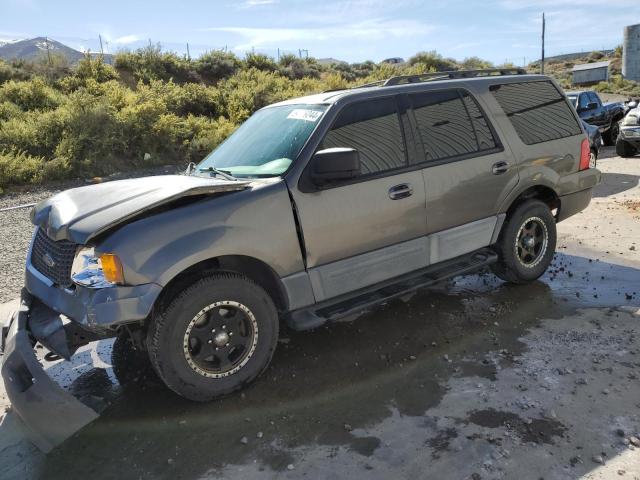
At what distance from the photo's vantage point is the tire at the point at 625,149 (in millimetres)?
13573

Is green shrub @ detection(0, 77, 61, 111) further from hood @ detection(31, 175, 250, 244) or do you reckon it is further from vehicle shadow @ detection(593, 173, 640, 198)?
vehicle shadow @ detection(593, 173, 640, 198)

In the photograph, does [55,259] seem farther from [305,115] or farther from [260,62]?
[260,62]

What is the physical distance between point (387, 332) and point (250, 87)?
18638 mm

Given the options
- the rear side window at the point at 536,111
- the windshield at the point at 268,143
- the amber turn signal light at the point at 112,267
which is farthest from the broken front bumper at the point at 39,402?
the rear side window at the point at 536,111

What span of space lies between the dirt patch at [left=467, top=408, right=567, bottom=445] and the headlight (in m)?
2.26

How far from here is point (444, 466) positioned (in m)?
2.85

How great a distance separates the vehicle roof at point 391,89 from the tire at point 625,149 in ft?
33.0

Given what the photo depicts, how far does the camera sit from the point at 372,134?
4.18 metres

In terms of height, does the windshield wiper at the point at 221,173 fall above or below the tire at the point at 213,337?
above

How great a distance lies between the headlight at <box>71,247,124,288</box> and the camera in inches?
125

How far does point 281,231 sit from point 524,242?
2696mm

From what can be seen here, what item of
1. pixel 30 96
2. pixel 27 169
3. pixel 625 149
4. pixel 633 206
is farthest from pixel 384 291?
pixel 30 96

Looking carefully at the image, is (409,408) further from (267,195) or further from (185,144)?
(185,144)

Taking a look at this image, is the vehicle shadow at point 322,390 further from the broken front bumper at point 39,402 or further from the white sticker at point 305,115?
the white sticker at point 305,115
